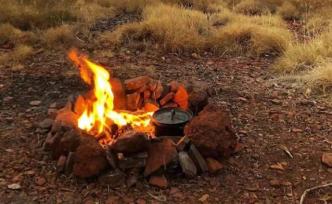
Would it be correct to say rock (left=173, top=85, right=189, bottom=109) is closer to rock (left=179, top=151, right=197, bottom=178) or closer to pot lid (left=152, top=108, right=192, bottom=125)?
pot lid (left=152, top=108, right=192, bottom=125)

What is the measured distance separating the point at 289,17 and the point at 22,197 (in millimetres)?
6476

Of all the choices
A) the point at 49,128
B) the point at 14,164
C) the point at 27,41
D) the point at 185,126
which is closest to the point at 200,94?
the point at 185,126

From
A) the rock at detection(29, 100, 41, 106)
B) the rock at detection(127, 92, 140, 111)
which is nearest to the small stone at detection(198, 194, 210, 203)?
the rock at detection(127, 92, 140, 111)

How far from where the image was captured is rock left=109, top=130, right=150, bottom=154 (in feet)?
11.8

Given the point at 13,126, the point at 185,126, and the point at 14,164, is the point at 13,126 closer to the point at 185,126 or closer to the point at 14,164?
the point at 14,164

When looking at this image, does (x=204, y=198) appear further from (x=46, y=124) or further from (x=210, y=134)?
(x=46, y=124)

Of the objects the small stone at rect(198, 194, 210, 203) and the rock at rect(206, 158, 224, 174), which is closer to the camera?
the small stone at rect(198, 194, 210, 203)

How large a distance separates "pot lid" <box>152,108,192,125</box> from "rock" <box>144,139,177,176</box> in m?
0.30

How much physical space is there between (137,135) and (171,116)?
600 mm

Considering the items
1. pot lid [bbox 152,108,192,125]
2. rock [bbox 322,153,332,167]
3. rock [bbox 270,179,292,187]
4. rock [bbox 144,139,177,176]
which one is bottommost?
rock [bbox 270,179,292,187]

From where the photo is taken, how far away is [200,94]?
4.42 metres

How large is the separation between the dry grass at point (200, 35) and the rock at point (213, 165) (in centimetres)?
307

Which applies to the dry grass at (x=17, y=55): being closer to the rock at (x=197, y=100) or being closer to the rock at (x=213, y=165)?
the rock at (x=197, y=100)

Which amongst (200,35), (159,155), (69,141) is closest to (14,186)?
(69,141)
